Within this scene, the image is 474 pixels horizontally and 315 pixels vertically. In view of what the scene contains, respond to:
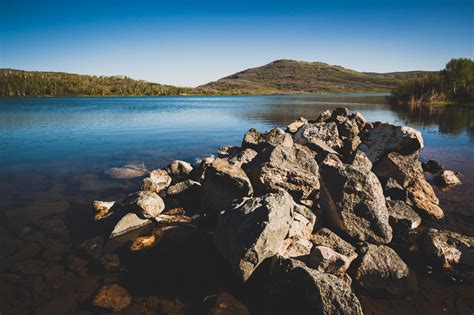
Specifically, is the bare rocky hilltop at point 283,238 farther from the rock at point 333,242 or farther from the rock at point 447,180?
the rock at point 447,180

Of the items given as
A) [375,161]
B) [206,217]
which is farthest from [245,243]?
[375,161]

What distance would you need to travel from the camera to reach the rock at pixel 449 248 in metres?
6.11

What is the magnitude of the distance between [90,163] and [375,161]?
14428mm

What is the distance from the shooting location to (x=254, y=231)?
17.6ft

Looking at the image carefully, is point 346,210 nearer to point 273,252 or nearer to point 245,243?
point 273,252

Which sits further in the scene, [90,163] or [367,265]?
[90,163]

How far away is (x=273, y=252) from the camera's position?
5.59 m

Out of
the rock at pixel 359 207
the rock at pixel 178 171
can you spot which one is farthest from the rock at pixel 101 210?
the rock at pixel 359 207

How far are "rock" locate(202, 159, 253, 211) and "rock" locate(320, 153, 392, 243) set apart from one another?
93.0 inches

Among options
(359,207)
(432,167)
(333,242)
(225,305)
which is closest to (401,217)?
(359,207)

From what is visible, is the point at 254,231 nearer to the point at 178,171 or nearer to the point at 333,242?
the point at 333,242

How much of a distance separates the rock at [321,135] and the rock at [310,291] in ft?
24.6

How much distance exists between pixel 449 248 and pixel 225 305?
535cm

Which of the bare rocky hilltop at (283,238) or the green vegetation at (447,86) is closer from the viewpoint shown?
A: the bare rocky hilltop at (283,238)
